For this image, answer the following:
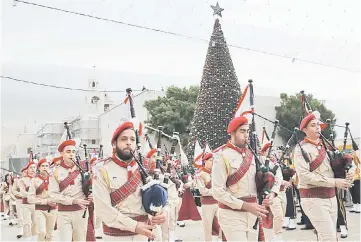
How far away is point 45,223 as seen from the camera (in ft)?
32.8

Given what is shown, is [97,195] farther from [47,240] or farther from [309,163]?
[47,240]

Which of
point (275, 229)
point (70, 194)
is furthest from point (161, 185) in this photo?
point (275, 229)

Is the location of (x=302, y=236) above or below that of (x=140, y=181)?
below

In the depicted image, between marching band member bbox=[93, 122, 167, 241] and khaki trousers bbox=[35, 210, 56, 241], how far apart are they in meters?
5.33

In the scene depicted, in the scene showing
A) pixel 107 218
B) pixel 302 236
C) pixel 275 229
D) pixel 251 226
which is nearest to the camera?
pixel 107 218

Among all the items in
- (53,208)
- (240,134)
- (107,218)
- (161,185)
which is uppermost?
(240,134)

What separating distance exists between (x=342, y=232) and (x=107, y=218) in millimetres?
6969

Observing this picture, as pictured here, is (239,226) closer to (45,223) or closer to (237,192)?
(237,192)

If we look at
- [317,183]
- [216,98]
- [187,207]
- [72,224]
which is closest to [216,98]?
[216,98]

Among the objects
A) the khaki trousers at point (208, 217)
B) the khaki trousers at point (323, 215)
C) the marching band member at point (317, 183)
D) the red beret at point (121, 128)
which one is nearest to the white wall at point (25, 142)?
the khaki trousers at point (208, 217)

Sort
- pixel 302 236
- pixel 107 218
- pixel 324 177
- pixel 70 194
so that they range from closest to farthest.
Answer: pixel 107 218, pixel 324 177, pixel 70 194, pixel 302 236

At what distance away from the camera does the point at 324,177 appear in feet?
21.1

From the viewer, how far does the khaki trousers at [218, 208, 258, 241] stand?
5.62 m

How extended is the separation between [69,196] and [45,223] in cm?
232
